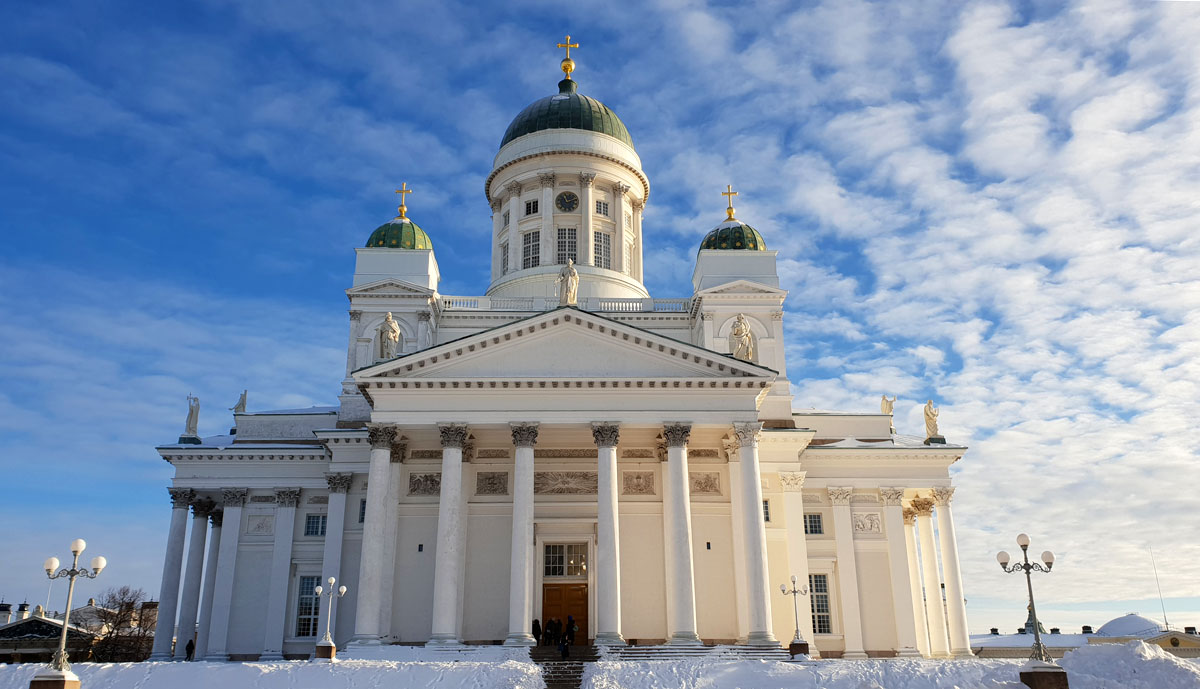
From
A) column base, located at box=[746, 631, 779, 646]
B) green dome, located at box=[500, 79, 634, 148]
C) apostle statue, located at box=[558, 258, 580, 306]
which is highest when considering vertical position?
green dome, located at box=[500, 79, 634, 148]

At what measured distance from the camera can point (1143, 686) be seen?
65.2ft

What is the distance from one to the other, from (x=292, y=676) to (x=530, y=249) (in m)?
26.4

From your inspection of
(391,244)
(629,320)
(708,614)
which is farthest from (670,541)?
(391,244)

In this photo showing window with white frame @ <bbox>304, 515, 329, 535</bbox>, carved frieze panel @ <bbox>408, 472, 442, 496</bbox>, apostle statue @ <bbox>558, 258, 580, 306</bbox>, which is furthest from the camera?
window with white frame @ <bbox>304, 515, 329, 535</bbox>

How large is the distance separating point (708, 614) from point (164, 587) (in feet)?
67.2

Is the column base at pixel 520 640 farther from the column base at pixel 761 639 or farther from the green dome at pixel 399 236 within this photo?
the green dome at pixel 399 236

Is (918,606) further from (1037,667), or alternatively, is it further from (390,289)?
(390,289)

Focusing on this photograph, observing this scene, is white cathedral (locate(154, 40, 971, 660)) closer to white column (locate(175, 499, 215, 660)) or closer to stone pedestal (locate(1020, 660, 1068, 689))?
white column (locate(175, 499, 215, 660))

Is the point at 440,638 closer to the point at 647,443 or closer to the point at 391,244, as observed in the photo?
the point at 647,443

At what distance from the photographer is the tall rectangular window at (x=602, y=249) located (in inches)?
1813

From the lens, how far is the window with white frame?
123 feet

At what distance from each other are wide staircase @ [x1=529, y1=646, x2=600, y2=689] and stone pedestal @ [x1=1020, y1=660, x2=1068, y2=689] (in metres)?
10.3

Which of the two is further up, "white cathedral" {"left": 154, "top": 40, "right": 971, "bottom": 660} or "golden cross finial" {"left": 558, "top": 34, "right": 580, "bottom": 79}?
"golden cross finial" {"left": 558, "top": 34, "right": 580, "bottom": 79}

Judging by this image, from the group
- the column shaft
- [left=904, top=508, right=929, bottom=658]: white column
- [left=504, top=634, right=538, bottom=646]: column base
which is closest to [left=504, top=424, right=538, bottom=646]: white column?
[left=504, top=634, right=538, bottom=646]: column base
